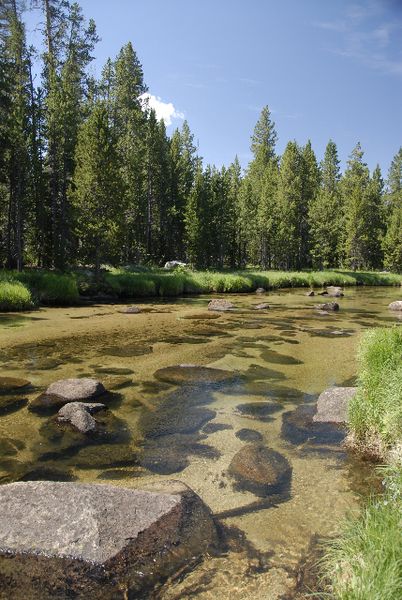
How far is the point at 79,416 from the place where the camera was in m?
7.94

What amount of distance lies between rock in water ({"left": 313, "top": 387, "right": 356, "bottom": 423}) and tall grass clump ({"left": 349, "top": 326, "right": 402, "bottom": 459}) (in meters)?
0.92

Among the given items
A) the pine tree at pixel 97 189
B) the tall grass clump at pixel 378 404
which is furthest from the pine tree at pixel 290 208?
the tall grass clump at pixel 378 404

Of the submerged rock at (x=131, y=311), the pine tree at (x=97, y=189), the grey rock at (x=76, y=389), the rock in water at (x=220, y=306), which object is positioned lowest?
the grey rock at (x=76, y=389)

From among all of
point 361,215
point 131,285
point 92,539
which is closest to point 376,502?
point 92,539

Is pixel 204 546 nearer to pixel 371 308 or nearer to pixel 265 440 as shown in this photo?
pixel 265 440

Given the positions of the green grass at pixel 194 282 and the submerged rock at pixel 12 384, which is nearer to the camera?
the submerged rock at pixel 12 384

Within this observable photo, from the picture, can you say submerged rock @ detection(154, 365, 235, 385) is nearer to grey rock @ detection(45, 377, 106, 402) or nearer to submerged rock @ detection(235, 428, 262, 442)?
grey rock @ detection(45, 377, 106, 402)

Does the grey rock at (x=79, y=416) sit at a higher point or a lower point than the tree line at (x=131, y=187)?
lower

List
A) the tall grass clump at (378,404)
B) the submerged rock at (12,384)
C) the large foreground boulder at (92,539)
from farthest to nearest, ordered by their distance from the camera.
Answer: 1. the submerged rock at (12,384)
2. the tall grass clump at (378,404)
3. the large foreground boulder at (92,539)

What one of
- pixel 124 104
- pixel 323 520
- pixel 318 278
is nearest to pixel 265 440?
pixel 323 520

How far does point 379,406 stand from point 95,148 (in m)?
30.4

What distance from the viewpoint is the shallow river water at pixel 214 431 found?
470 cm

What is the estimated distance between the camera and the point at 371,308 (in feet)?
98.0

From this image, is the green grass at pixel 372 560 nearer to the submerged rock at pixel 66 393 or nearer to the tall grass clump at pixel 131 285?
the submerged rock at pixel 66 393
